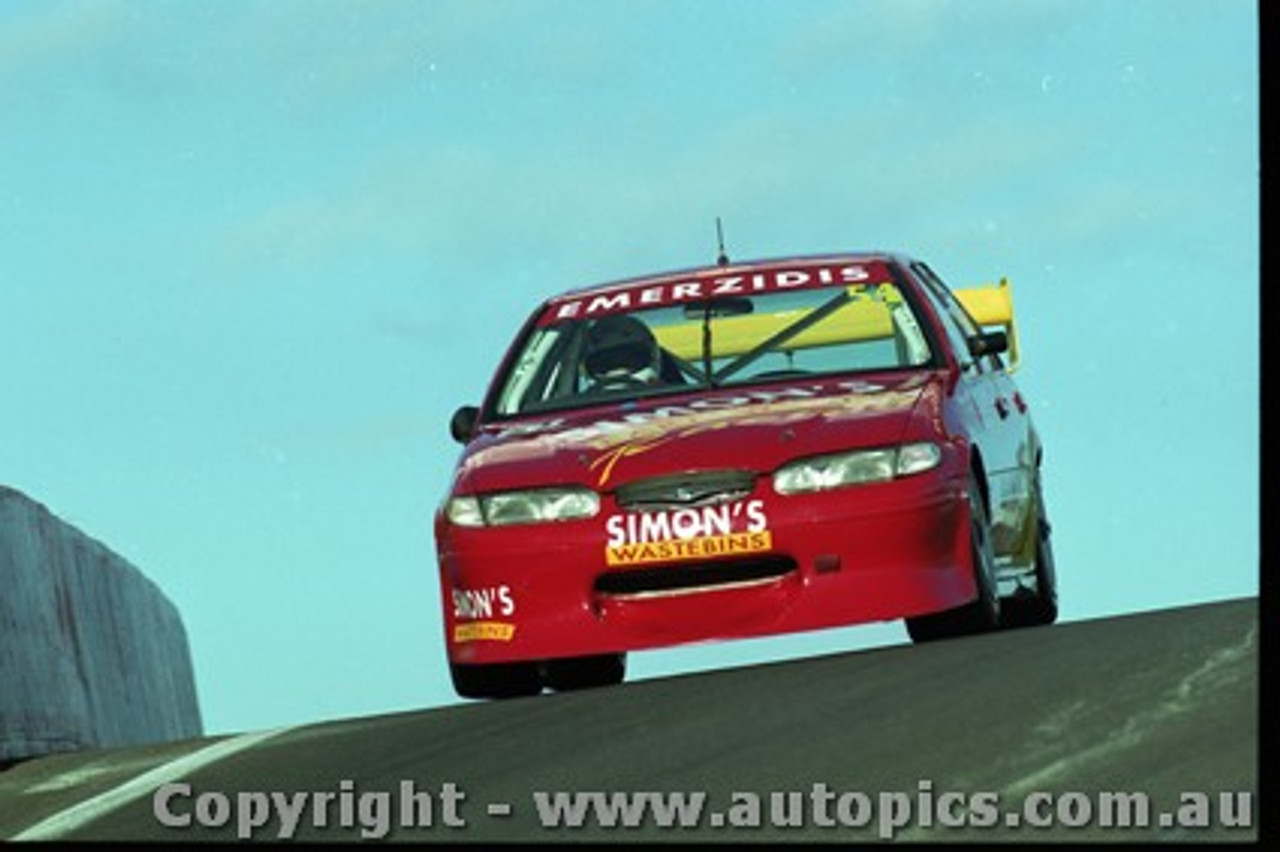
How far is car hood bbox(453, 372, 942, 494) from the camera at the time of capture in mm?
12695

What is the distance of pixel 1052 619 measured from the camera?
1561cm

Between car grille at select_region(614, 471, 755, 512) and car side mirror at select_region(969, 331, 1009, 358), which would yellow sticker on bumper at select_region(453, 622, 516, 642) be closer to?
car grille at select_region(614, 471, 755, 512)

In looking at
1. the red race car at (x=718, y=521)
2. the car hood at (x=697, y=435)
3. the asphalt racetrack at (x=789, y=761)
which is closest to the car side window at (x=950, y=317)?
the red race car at (x=718, y=521)

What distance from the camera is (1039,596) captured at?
15.4m

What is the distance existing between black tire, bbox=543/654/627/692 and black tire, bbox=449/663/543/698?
25cm

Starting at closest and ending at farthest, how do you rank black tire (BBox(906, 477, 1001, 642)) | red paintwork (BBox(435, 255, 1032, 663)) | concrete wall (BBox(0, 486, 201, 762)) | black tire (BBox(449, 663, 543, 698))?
red paintwork (BBox(435, 255, 1032, 663))
black tire (BBox(906, 477, 1001, 642))
black tire (BBox(449, 663, 543, 698))
concrete wall (BBox(0, 486, 201, 762))

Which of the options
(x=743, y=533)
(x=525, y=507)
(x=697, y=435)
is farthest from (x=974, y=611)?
(x=525, y=507)

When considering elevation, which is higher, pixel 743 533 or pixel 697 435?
pixel 697 435

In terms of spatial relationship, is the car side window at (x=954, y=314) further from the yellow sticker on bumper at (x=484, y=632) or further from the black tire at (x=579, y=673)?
the yellow sticker on bumper at (x=484, y=632)

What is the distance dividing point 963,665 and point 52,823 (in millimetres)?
2863

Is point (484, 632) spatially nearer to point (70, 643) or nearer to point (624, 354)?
point (624, 354)

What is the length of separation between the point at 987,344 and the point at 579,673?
217 cm

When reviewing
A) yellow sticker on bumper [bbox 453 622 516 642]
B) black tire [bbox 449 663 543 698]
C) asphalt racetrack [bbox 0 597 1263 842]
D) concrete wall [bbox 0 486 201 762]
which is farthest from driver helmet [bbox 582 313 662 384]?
concrete wall [bbox 0 486 201 762]

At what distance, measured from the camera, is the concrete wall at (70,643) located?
14.6 m
